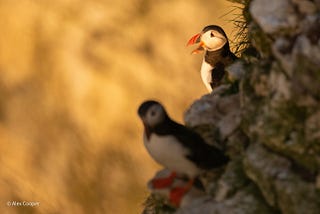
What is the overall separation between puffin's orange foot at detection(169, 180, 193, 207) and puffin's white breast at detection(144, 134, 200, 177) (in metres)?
0.12

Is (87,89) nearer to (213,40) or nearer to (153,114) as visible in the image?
(213,40)

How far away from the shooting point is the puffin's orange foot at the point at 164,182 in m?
5.10

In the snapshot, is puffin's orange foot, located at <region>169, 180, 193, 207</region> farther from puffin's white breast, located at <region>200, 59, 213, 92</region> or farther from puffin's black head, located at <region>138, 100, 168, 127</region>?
puffin's white breast, located at <region>200, 59, 213, 92</region>

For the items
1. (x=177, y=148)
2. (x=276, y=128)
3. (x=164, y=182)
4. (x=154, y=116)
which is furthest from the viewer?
(x=164, y=182)

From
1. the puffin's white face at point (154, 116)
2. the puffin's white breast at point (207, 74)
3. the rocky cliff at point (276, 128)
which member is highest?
the puffin's white breast at point (207, 74)

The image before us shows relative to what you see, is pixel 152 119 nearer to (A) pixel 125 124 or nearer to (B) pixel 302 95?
(B) pixel 302 95

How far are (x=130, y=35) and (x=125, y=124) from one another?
1.47 m

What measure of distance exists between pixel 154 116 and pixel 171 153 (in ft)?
1.03

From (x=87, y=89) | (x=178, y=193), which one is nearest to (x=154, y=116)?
(x=178, y=193)

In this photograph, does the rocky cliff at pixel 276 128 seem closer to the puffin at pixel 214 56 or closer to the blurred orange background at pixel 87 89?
the puffin at pixel 214 56

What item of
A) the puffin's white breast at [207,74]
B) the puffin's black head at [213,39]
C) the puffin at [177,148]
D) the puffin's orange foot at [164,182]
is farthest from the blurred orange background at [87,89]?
the puffin at [177,148]

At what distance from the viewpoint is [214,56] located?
7.50m

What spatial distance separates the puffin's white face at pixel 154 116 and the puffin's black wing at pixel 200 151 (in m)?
0.12

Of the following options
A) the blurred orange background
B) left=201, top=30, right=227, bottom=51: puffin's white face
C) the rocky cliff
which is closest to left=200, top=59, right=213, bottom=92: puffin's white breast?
left=201, top=30, right=227, bottom=51: puffin's white face
